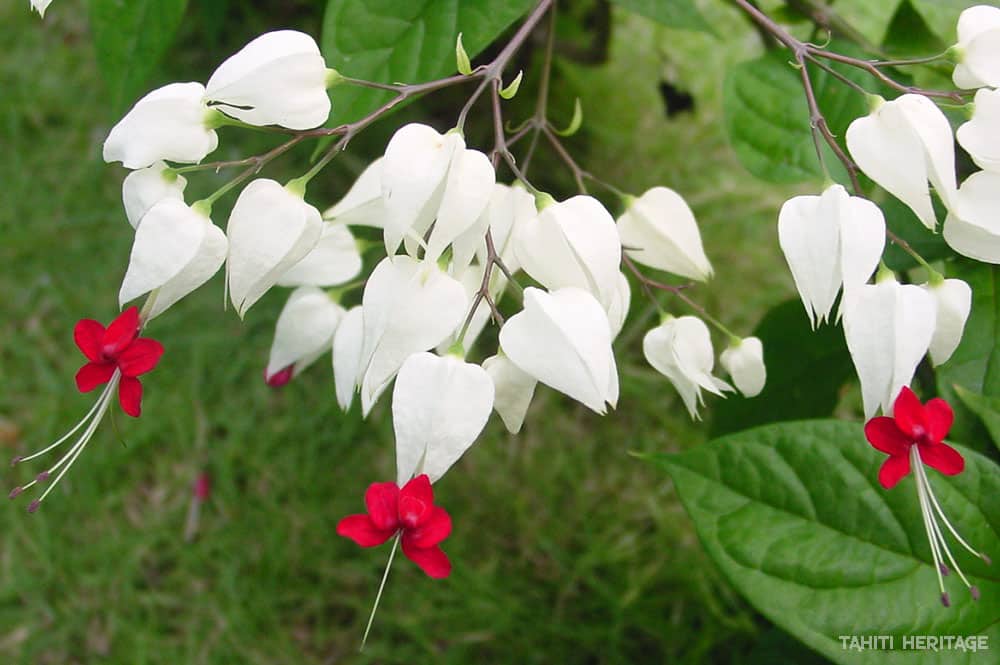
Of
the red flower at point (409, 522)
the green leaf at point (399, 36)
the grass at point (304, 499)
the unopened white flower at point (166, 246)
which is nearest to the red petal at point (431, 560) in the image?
the red flower at point (409, 522)

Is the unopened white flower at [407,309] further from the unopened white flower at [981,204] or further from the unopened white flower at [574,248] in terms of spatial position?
the unopened white flower at [981,204]

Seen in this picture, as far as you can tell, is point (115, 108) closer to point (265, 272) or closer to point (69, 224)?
point (265, 272)

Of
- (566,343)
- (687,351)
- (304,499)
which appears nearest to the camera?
(566,343)

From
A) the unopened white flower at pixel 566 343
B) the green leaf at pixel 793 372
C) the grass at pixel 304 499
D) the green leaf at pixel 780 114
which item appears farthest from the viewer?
the grass at pixel 304 499

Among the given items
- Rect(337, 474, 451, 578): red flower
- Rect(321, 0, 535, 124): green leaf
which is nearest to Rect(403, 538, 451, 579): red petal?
Rect(337, 474, 451, 578): red flower

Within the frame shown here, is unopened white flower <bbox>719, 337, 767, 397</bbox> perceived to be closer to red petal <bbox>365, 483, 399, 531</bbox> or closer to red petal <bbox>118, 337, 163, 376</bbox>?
red petal <bbox>365, 483, 399, 531</bbox>

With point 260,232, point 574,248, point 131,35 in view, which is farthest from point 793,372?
point 131,35

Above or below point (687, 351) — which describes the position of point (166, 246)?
above

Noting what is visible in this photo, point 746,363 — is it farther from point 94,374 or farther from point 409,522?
point 94,374
